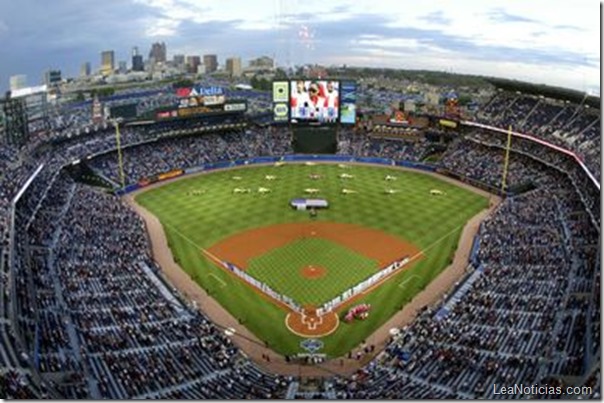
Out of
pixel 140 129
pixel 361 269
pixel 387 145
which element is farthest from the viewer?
pixel 387 145

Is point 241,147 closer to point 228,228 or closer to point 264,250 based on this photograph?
point 228,228

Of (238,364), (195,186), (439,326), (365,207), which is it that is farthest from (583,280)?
(195,186)

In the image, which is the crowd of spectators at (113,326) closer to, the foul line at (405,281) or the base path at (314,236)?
the base path at (314,236)

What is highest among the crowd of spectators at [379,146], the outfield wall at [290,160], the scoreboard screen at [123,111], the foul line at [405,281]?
the scoreboard screen at [123,111]

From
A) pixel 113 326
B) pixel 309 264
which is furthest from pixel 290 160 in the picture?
pixel 113 326

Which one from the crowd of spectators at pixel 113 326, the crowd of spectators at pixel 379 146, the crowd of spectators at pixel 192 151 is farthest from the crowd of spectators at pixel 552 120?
the crowd of spectators at pixel 113 326

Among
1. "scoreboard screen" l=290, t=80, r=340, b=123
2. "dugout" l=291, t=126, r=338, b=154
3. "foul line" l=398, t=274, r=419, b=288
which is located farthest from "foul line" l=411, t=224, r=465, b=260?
"scoreboard screen" l=290, t=80, r=340, b=123
